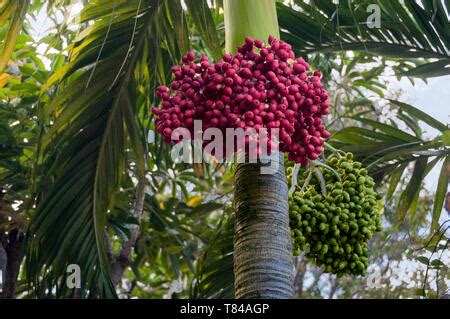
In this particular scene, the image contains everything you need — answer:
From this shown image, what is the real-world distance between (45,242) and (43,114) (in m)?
0.52

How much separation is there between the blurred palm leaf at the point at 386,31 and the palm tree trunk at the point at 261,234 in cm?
136

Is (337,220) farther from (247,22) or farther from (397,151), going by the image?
(397,151)

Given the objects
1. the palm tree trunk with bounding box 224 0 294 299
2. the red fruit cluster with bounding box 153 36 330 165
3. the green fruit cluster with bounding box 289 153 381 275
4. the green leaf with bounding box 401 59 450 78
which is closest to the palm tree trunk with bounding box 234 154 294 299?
the palm tree trunk with bounding box 224 0 294 299

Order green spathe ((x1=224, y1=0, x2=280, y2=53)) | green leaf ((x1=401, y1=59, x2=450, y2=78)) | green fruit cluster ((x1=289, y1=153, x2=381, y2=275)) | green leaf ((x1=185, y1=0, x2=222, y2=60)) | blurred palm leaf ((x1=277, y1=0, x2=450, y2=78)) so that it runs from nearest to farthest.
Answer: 1. green spathe ((x1=224, y1=0, x2=280, y2=53))
2. green fruit cluster ((x1=289, y1=153, x2=381, y2=275))
3. green leaf ((x1=185, y1=0, x2=222, y2=60))
4. blurred palm leaf ((x1=277, y1=0, x2=450, y2=78))
5. green leaf ((x1=401, y1=59, x2=450, y2=78))

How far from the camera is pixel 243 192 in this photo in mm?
1869

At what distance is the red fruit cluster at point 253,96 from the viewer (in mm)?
1818

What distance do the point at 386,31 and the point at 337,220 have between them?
4.48ft

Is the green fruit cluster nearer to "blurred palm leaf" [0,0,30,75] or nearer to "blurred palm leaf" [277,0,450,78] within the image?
"blurred palm leaf" [277,0,450,78]

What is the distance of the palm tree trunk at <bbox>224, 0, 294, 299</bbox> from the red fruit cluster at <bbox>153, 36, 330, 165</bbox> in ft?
0.38

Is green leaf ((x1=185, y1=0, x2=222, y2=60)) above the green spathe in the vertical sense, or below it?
above

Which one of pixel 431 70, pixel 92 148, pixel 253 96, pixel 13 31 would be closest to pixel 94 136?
pixel 92 148

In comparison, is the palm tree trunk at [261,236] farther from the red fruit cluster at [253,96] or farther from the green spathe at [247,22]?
the green spathe at [247,22]

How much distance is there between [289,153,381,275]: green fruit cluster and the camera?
7.80 feet

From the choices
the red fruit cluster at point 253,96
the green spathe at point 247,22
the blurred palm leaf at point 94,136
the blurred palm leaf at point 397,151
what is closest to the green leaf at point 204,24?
the blurred palm leaf at point 94,136
